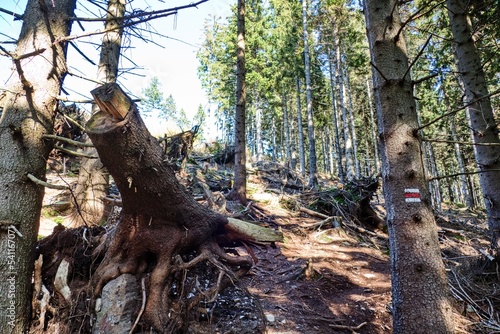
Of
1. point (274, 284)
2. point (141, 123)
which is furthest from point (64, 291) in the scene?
point (274, 284)

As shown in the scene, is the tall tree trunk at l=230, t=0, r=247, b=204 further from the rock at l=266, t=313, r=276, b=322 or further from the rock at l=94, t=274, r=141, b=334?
the rock at l=94, t=274, r=141, b=334

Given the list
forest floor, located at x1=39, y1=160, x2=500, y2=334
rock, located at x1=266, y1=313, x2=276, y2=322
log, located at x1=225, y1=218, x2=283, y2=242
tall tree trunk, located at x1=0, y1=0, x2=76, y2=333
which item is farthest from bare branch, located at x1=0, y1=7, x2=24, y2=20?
rock, located at x1=266, y1=313, x2=276, y2=322

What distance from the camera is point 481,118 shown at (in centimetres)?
511

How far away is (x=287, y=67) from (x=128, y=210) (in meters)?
20.1

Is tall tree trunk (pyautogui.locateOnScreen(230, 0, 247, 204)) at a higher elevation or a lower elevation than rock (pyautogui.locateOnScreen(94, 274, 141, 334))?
higher

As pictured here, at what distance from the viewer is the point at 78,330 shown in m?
2.52

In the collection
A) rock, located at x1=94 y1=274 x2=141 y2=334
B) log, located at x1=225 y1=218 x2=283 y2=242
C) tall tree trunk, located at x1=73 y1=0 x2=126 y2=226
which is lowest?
rock, located at x1=94 y1=274 x2=141 y2=334

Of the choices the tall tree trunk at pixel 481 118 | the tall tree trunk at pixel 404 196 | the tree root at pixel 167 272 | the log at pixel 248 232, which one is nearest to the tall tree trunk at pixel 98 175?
the tree root at pixel 167 272

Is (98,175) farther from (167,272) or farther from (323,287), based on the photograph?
(323,287)

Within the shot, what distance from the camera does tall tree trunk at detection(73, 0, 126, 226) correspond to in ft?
16.3

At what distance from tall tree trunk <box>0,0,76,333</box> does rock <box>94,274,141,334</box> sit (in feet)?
2.23

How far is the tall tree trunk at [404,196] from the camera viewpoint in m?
2.21

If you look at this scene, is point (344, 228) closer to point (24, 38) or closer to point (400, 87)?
point (400, 87)

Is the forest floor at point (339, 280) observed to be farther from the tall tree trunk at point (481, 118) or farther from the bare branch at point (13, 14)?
the bare branch at point (13, 14)
